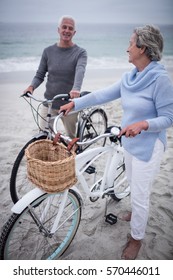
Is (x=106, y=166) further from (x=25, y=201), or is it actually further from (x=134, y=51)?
(x=134, y=51)

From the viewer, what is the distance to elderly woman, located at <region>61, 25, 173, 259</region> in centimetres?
156

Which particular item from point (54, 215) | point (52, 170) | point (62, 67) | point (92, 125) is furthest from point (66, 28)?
point (54, 215)

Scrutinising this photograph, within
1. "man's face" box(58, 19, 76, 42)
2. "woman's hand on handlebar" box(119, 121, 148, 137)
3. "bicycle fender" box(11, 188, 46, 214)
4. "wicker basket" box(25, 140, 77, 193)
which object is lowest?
A: "bicycle fender" box(11, 188, 46, 214)

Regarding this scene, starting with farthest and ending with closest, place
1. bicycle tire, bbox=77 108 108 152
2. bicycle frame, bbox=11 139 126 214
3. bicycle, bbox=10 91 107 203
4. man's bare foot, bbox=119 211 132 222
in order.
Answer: bicycle tire, bbox=77 108 108 152
man's bare foot, bbox=119 211 132 222
bicycle, bbox=10 91 107 203
bicycle frame, bbox=11 139 126 214

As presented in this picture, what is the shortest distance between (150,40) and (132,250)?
1.83m

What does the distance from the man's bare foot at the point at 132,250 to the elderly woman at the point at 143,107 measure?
101mm

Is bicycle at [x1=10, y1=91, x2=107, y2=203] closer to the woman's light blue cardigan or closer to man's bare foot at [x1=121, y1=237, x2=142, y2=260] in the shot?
the woman's light blue cardigan

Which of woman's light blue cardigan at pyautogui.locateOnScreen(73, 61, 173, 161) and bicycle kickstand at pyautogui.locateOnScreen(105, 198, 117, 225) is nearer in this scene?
woman's light blue cardigan at pyautogui.locateOnScreen(73, 61, 173, 161)

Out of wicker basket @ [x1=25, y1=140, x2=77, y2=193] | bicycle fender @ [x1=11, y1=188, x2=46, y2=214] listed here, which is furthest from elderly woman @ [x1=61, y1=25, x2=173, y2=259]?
bicycle fender @ [x1=11, y1=188, x2=46, y2=214]

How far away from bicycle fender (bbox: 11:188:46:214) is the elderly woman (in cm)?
74

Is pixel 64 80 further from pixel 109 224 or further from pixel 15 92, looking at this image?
pixel 15 92

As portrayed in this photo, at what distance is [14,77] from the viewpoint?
945cm
